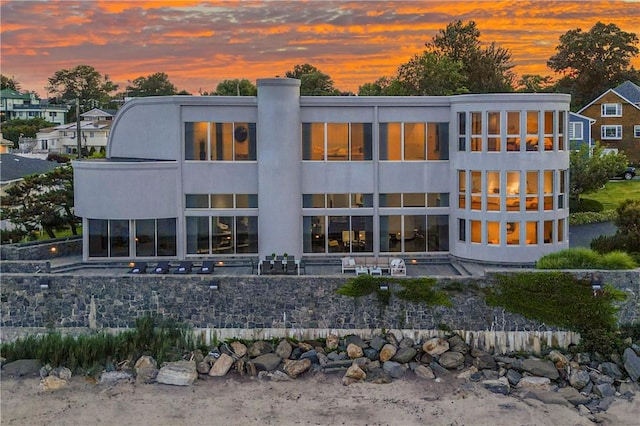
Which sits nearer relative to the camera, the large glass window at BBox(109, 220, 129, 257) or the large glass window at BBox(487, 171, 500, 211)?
the large glass window at BBox(487, 171, 500, 211)

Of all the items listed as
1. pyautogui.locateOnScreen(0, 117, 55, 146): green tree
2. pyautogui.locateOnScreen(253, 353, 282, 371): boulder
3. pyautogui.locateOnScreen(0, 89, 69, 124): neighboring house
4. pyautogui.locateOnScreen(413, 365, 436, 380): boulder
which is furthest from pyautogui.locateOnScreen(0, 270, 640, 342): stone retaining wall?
pyautogui.locateOnScreen(0, 89, 69, 124): neighboring house

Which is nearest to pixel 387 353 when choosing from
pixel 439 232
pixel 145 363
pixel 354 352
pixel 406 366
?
pixel 406 366

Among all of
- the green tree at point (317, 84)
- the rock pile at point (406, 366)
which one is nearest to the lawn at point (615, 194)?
the rock pile at point (406, 366)

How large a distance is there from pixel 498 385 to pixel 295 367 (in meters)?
5.72

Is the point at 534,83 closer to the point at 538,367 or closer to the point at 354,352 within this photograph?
the point at 538,367

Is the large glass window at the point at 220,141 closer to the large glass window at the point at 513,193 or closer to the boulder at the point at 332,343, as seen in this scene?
the boulder at the point at 332,343

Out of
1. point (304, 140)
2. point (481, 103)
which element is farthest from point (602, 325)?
point (304, 140)

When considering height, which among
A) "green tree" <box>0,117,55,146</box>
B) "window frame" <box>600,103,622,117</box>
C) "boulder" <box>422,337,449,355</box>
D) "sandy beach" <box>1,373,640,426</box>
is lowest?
"sandy beach" <box>1,373,640,426</box>

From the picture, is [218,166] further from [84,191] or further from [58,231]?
[58,231]

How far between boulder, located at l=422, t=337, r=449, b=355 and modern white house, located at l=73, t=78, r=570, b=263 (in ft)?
18.0

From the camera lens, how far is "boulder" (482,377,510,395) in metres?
16.7

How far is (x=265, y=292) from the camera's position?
1925 cm

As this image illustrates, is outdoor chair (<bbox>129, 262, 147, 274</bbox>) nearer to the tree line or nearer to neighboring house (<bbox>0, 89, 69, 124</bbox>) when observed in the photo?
the tree line

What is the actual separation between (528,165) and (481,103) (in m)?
2.86
